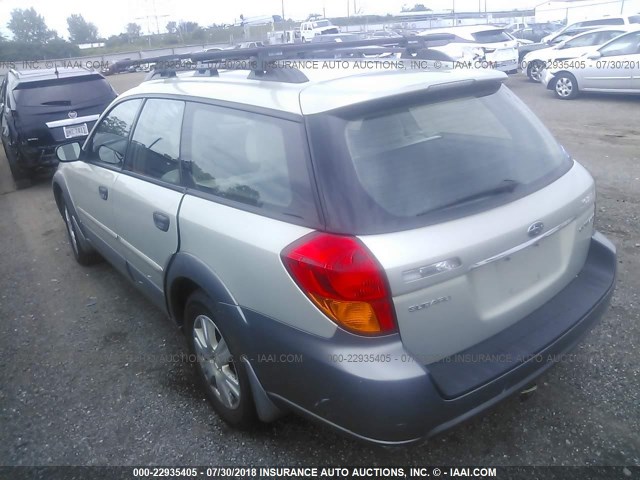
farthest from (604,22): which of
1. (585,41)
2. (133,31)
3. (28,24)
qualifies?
(28,24)

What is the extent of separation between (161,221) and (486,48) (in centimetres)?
1439

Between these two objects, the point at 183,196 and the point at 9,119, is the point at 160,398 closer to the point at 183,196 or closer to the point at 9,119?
the point at 183,196

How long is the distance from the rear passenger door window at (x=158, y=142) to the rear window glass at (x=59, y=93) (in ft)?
18.7

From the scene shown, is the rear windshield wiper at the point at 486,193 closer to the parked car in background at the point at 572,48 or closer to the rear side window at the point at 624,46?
the rear side window at the point at 624,46

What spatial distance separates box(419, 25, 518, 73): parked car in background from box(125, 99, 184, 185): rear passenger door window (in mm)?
12642

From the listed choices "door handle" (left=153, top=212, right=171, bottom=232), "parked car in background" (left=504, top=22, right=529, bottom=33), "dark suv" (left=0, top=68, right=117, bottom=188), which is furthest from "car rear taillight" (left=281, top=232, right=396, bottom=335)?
"parked car in background" (left=504, top=22, right=529, bottom=33)

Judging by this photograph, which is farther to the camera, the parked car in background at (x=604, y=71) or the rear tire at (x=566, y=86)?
the rear tire at (x=566, y=86)

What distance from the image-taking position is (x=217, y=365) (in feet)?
8.80

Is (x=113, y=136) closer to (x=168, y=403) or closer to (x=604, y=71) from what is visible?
(x=168, y=403)

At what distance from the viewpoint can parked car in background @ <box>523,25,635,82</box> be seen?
12.6 m

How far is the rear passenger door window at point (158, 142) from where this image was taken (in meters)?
2.85

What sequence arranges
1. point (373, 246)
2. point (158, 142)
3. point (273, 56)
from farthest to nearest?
point (158, 142) < point (273, 56) < point (373, 246)

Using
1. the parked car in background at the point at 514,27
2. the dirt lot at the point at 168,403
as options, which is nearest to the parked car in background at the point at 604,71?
the dirt lot at the point at 168,403

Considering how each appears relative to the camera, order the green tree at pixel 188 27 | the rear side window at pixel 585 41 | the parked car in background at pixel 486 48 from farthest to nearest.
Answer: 1. the green tree at pixel 188 27
2. the parked car in background at pixel 486 48
3. the rear side window at pixel 585 41
